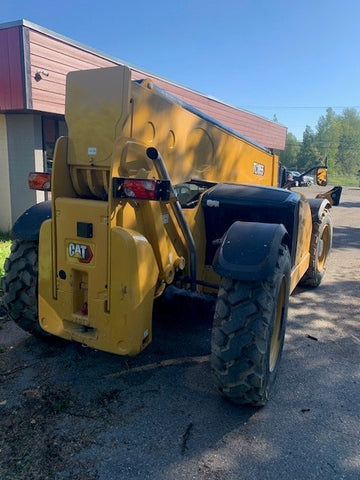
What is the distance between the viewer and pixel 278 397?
3.20 m

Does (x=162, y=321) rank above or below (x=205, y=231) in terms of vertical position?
below

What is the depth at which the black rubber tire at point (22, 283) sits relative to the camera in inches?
140

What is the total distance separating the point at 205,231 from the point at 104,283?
1.41 metres

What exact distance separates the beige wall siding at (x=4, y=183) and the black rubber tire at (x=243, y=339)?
790 centimetres

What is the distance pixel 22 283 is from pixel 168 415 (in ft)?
5.62

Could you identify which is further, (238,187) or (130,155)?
(238,187)

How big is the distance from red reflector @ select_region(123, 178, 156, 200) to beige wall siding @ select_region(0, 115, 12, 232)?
7.55 m

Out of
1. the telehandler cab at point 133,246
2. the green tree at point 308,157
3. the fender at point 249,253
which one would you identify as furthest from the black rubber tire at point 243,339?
the green tree at point 308,157

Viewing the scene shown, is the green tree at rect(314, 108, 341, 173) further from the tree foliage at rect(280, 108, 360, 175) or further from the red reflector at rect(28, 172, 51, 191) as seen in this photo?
the red reflector at rect(28, 172, 51, 191)

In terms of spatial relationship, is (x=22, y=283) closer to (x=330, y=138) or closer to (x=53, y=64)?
(x=53, y=64)

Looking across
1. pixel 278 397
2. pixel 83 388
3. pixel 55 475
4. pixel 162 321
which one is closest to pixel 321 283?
pixel 162 321

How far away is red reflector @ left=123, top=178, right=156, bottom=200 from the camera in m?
2.66

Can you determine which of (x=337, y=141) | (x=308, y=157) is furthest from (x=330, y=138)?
(x=308, y=157)

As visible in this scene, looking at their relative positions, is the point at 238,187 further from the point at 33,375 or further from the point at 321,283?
the point at 321,283
